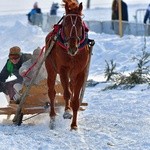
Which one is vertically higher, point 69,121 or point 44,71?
point 44,71

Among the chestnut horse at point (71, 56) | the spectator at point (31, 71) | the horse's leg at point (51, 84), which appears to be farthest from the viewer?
the spectator at point (31, 71)

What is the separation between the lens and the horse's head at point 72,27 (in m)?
9.33

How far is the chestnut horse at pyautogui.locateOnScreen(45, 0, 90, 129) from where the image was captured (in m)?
9.53

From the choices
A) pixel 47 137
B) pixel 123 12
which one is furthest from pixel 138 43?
pixel 47 137

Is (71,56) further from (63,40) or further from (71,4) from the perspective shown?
(71,4)

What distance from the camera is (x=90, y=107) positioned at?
1220 cm

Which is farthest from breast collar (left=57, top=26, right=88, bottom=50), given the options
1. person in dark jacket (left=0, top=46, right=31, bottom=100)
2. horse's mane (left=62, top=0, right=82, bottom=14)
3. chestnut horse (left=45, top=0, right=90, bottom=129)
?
person in dark jacket (left=0, top=46, right=31, bottom=100)

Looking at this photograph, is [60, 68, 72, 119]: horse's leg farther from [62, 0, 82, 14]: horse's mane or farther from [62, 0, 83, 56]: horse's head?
[62, 0, 82, 14]: horse's mane

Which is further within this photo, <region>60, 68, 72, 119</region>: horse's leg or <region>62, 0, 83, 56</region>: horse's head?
<region>60, 68, 72, 119</region>: horse's leg

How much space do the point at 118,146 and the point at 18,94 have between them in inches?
106

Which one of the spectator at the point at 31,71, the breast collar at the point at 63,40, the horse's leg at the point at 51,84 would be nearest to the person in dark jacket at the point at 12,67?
the spectator at the point at 31,71

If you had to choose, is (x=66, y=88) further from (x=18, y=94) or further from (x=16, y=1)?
(x=16, y=1)

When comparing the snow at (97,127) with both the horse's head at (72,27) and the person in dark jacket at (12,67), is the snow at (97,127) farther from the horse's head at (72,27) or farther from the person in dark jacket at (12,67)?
the horse's head at (72,27)

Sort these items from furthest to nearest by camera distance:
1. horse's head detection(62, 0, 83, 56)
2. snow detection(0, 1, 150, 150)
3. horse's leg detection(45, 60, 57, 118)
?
horse's leg detection(45, 60, 57, 118)
horse's head detection(62, 0, 83, 56)
snow detection(0, 1, 150, 150)
